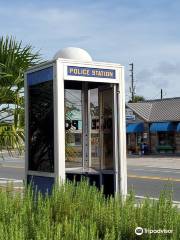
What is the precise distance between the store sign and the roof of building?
3175cm

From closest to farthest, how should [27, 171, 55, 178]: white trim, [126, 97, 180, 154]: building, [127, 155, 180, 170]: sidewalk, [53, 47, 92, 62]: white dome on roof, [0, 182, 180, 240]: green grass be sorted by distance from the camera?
1. [0, 182, 180, 240]: green grass
2. [27, 171, 55, 178]: white trim
3. [53, 47, 92, 62]: white dome on roof
4. [127, 155, 180, 170]: sidewalk
5. [126, 97, 180, 154]: building

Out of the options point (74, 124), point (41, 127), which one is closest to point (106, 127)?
point (74, 124)

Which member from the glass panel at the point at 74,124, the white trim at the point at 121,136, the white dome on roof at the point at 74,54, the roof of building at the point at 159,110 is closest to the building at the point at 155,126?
the roof of building at the point at 159,110

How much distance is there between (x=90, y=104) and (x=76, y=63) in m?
1.56

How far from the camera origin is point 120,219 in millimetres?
4480

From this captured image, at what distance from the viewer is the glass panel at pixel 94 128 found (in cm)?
837

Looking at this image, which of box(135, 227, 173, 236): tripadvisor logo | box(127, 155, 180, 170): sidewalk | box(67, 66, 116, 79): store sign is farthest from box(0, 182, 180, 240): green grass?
box(127, 155, 180, 170): sidewalk

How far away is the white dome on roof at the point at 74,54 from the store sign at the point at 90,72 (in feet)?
0.93

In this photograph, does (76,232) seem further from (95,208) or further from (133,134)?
(133,134)

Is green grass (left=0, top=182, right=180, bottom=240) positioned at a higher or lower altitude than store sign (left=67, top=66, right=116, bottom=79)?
lower

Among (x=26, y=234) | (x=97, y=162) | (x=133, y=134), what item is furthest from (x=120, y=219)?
(x=133, y=134)

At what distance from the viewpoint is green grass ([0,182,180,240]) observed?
3980 millimetres

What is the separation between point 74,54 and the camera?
7512 mm

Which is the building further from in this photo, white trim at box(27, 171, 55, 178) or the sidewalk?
white trim at box(27, 171, 55, 178)
